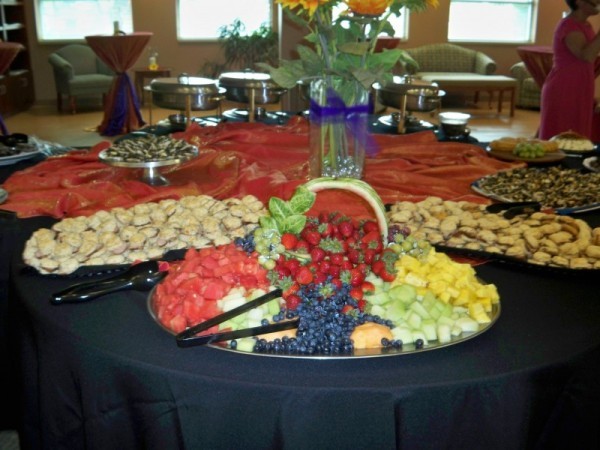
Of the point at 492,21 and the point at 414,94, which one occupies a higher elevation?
the point at 492,21

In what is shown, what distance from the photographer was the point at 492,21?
314 inches

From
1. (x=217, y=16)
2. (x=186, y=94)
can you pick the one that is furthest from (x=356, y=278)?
(x=217, y=16)

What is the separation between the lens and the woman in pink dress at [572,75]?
9.74 ft

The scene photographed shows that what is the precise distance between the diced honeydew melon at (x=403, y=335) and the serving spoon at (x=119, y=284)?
1.28 ft

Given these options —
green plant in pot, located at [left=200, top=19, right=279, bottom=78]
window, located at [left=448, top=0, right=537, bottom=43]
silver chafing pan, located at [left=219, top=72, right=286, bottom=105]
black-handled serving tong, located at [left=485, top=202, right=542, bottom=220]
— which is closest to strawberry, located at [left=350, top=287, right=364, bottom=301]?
black-handled serving tong, located at [left=485, top=202, right=542, bottom=220]

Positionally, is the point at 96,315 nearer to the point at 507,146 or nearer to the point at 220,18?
the point at 507,146

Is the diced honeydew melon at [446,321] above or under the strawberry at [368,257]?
under

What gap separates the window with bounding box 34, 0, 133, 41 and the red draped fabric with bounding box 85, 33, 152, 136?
1.98 metres

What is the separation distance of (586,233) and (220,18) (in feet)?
23.4

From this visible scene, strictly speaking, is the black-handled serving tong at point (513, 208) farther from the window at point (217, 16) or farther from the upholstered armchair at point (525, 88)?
the window at point (217, 16)

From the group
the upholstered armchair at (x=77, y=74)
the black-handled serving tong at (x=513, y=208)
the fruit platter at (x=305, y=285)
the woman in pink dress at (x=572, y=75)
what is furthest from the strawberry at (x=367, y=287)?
the upholstered armchair at (x=77, y=74)

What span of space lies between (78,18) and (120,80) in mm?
2278

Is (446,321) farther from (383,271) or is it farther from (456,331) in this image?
(383,271)

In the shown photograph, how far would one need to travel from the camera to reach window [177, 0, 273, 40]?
25.1ft
